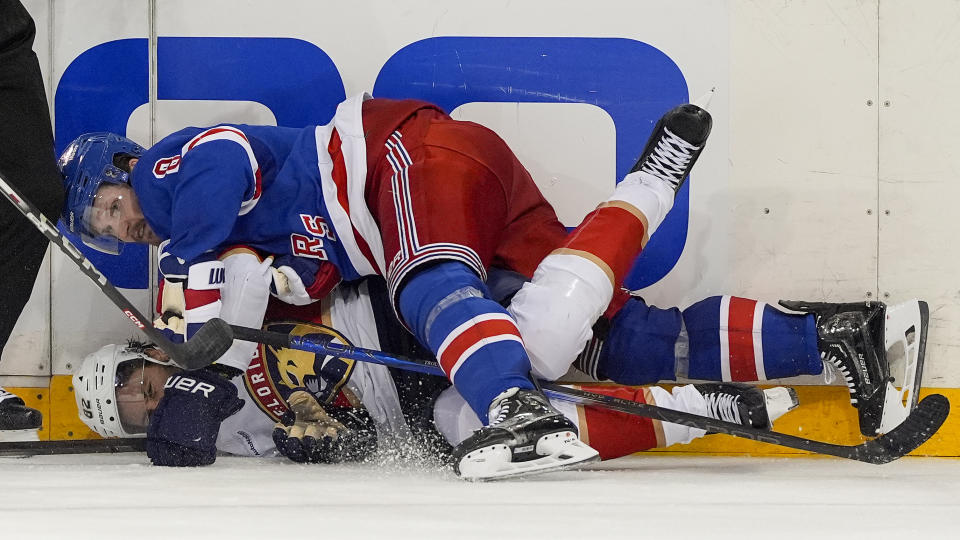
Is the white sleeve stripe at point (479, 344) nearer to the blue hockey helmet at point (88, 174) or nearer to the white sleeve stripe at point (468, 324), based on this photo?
the white sleeve stripe at point (468, 324)

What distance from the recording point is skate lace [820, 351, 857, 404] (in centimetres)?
217

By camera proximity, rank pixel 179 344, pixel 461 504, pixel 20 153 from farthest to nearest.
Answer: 1. pixel 20 153
2. pixel 179 344
3. pixel 461 504

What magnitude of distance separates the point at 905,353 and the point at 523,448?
3.80ft

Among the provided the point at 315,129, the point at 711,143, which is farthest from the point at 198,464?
the point at 711,143

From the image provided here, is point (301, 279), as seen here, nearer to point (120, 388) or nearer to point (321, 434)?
point (321, 434)

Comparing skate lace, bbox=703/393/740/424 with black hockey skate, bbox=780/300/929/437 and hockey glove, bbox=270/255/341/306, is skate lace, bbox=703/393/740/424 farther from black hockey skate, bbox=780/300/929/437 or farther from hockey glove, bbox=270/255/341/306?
hockey glove, bbox=270/255/341/306

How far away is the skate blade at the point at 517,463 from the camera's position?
1495 millimetres

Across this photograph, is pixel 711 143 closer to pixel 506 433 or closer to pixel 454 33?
pixel 454 33

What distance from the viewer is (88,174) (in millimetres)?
2174


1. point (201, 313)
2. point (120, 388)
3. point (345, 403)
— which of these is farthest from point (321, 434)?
point (120, 388)

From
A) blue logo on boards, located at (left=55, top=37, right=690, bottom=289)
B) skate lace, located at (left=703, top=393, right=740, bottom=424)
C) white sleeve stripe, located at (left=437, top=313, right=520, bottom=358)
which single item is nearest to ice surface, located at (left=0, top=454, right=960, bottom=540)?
skate lace, located at (left=703, top=393, right=740, bottom=424)


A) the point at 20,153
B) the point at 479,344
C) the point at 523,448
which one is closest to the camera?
the point at 523,448

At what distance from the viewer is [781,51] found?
2.45m

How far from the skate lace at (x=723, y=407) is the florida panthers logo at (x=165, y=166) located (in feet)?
4.02
